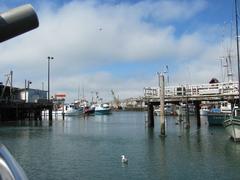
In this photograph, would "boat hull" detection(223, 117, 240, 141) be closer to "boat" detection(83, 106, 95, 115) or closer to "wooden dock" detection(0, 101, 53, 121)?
"wooden dock" detection(0, 101, 53, 121)

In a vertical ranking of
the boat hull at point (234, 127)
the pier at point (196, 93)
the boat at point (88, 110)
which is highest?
the pier at point (196, 93)

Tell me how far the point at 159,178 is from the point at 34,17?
18.8m

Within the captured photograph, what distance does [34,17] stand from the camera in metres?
2.71

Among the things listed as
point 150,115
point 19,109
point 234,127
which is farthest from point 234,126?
point 19,109

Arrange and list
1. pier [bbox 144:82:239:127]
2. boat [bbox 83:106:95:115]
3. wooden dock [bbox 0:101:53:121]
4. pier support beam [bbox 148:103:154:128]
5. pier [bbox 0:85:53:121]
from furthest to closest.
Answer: boat [bbox 83:106:95:115], pier [bbox 0:85:53:121], wooden dock [bbox 0:101:53:121], pier support beam [bbox 148:103:154:128], pier [bbox 144:82:239:127]

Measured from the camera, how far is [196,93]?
58188mm

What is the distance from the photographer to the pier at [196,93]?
177 ft

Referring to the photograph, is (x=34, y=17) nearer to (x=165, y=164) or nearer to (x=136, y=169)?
(x=136, y=169)

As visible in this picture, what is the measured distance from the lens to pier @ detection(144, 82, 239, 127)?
54.0 m

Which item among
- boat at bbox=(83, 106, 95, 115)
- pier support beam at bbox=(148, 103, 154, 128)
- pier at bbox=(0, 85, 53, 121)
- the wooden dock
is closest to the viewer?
pier support beam at bbox=(148, 103, 154, 128)

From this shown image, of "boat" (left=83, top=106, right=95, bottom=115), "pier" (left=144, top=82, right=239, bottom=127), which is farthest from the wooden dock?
"boat" (left=83, top=106, right=95, bottom=115)

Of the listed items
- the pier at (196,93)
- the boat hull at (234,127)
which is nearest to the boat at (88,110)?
the pier at (196,93)

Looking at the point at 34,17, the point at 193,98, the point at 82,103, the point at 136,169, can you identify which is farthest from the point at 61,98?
the point at 34,17

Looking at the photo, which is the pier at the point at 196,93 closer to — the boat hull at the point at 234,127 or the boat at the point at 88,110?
the boat hull at the point at 234,127
